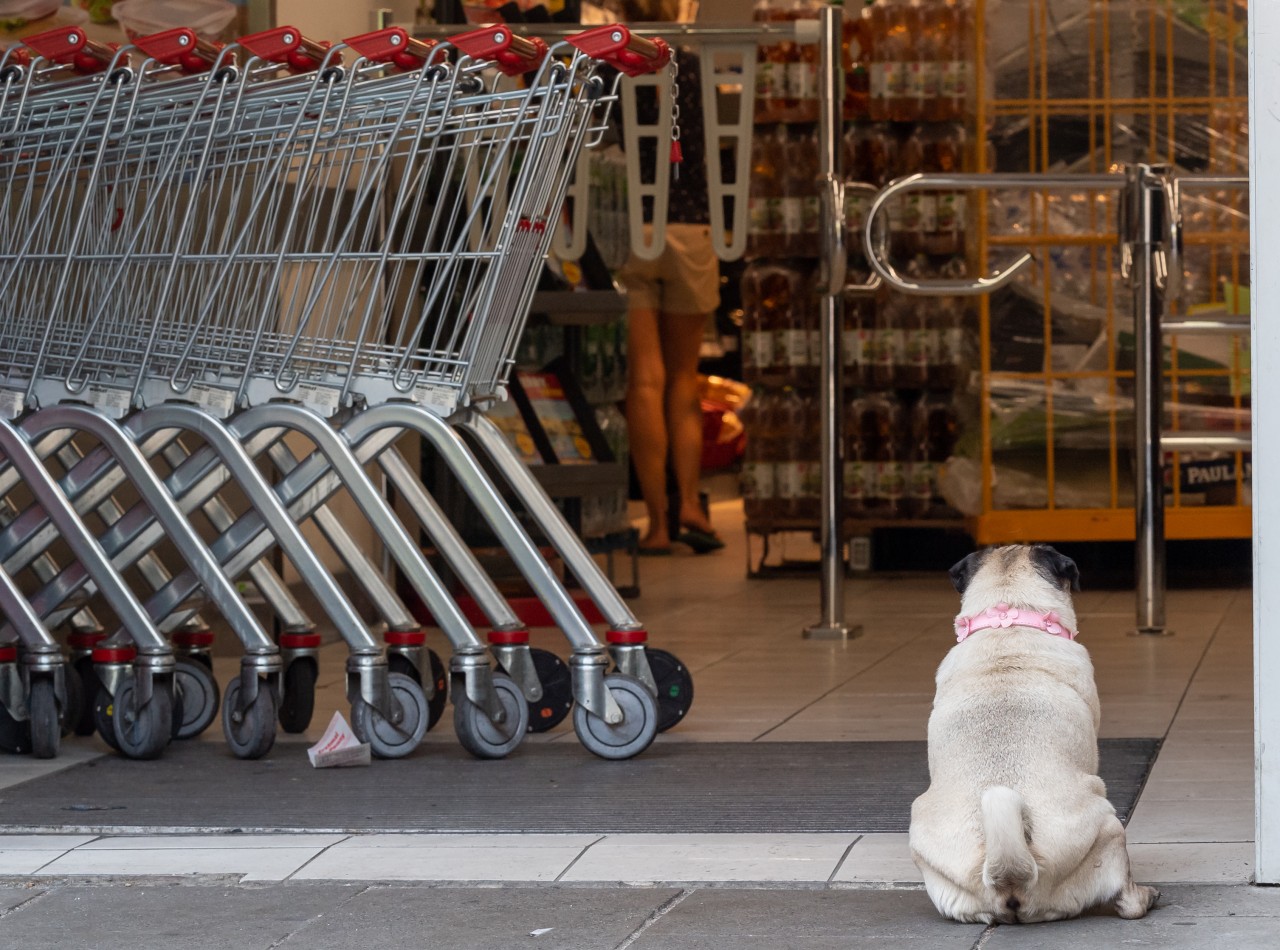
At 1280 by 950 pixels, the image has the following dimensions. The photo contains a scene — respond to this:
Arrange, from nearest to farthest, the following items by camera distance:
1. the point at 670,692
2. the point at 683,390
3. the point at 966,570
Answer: the point at 966,570 → the point at 670,692 → the point at 683,390

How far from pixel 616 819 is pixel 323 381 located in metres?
1.42

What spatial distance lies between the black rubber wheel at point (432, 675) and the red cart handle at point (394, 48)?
144 centimetres

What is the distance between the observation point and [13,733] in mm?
4953

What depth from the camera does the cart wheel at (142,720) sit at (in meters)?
4.79

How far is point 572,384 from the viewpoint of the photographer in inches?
317

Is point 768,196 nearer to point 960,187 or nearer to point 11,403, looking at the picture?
point 960,187

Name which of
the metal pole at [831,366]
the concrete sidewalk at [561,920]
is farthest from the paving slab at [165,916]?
the metal pole at [831,366]

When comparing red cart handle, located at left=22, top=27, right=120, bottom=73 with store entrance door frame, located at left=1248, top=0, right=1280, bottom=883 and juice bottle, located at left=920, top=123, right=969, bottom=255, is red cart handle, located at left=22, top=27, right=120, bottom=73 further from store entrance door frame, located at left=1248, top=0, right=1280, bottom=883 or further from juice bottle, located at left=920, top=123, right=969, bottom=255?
juice bottle, located at left=920, top=123, right=969, bottom=255

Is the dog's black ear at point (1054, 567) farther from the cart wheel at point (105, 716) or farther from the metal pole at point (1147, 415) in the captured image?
the metal pole at point (1147, 415)

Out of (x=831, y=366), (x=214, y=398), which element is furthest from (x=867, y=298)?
(x=214, y=398)

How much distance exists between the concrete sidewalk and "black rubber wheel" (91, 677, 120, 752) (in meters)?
1.21

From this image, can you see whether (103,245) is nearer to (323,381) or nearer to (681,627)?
(323,381)

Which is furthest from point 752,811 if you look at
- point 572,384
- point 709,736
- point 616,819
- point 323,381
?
point 572,384

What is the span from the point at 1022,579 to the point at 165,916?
1583mm
